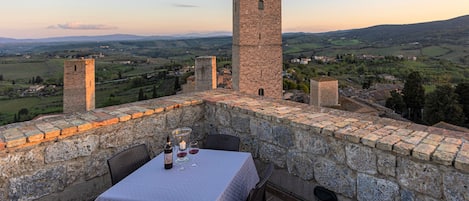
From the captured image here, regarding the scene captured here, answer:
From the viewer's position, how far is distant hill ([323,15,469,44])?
46.1m

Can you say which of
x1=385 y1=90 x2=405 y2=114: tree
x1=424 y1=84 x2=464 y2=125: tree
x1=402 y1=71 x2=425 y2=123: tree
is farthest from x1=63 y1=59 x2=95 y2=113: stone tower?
x1=385 y1=90 x2=405 y2=114: tree

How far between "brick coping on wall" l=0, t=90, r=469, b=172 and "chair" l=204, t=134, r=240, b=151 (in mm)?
370

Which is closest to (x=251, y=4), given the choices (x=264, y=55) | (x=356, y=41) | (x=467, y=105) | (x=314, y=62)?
(x=264, y=55)

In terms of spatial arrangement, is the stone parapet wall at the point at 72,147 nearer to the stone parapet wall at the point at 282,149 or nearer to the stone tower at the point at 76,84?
the stone parapet wall at the point at 282,149

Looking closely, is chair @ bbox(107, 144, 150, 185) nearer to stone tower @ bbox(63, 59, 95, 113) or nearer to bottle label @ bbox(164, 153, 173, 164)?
bottle label @ bbox(164, 153, 173, 164)

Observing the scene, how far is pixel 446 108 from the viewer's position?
19844 mm

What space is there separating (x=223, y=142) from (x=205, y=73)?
3.29 metres

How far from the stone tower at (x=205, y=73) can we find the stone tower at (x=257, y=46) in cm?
1151

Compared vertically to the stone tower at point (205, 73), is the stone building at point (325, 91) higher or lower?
lower

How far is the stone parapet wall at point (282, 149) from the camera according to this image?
61.7 inches

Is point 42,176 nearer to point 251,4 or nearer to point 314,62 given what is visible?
point 251,4

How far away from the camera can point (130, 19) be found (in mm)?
21469

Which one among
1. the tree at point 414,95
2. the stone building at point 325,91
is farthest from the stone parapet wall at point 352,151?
the tree at point 414,95

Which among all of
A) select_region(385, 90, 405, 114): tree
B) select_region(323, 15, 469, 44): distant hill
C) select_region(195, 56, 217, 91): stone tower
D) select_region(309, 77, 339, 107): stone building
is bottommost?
select_region(385, 90, 405, 114): tree
